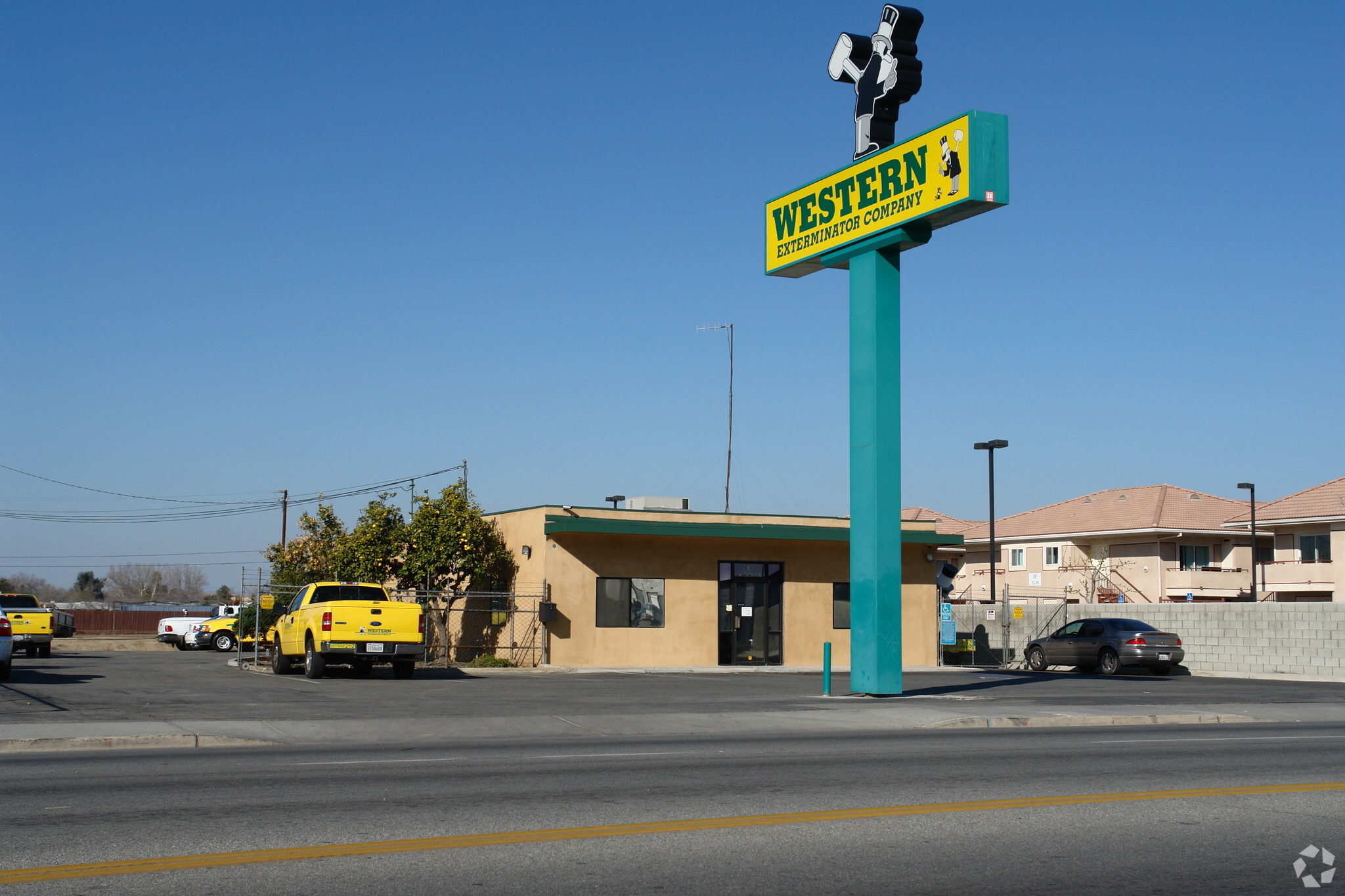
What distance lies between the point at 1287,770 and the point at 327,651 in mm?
18114

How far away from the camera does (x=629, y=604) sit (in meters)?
31.4

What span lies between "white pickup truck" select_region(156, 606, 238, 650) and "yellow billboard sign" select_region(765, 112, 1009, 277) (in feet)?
107

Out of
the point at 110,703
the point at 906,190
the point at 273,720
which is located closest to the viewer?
the point at 273,720

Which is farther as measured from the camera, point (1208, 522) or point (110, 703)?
point (1208, 522)

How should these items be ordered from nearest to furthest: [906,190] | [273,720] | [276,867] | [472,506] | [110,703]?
[276,867] → [273,720] → [110,703] → [906,190] → [472,506]

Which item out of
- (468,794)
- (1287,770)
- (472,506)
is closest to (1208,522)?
(472,506)

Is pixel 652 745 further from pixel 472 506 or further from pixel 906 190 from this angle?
pixel 472 506

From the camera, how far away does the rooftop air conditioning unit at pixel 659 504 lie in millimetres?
33156

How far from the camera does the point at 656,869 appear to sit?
259 inches

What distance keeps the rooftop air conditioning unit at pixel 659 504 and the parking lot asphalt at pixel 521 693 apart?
567cm

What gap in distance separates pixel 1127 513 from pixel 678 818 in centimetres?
5290

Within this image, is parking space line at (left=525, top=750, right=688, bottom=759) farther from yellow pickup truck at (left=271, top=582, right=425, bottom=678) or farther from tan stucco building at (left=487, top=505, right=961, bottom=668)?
tan stucco building at (left=487, top=505, right=961, bottom=668)

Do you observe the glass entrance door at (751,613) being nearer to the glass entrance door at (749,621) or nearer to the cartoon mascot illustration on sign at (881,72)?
the glass entrance door at (749,621)

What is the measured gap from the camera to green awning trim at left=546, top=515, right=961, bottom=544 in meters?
29.8
